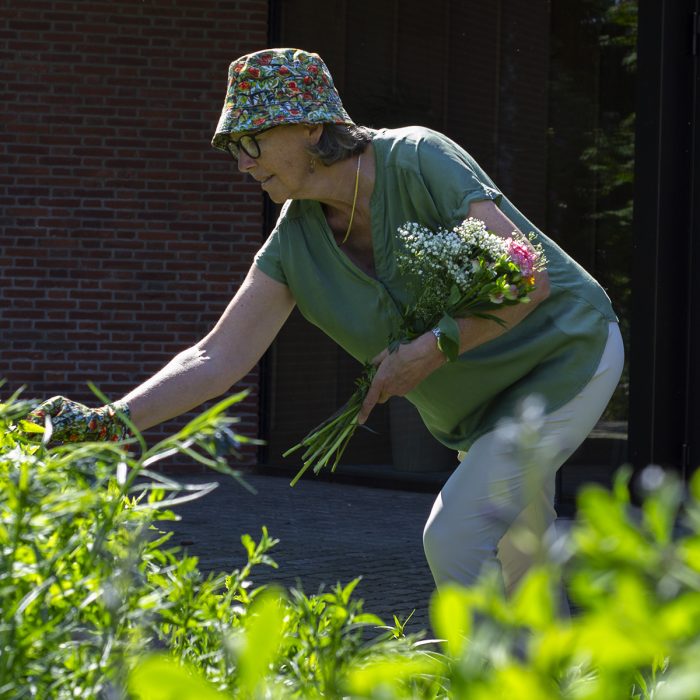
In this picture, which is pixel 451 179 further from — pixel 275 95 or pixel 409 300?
pixel 275 95

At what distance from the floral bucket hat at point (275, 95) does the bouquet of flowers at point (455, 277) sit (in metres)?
0.35

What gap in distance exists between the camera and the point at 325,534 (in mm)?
7648

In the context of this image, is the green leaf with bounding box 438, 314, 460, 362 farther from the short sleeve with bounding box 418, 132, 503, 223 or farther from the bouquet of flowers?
the short sleeve with bounding box 418, 132, 503, 223

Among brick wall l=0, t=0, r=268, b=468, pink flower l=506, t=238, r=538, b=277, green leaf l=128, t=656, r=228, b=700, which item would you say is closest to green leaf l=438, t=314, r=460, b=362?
pink flower l=506, t=238, r=538, b=277

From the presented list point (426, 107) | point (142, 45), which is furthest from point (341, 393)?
point (142, 45)

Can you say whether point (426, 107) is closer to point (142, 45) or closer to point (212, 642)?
point (142, 45)

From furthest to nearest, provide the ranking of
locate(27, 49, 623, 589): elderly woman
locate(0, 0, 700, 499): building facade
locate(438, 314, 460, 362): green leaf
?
1. locate(0, 0, 700, 499): building facade
2. locate(27, 49, 623, 589): elderly woman
3. locate(438, 314, 460, 362): green leaf

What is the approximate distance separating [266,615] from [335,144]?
8.50 feet

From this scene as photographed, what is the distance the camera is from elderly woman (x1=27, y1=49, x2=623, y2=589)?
10.1 feet

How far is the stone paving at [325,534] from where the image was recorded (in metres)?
6.05

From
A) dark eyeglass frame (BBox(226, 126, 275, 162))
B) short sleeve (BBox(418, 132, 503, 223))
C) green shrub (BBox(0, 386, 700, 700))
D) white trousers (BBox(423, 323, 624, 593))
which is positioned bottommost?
white trousers (BBox(423, 323, 624, 593))

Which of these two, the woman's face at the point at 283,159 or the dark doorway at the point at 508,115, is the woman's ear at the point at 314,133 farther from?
the dark doorway at the point at 508,115

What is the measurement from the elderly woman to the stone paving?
1.98 metres

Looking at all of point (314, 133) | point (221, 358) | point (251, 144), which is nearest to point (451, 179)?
point (314, 133)
